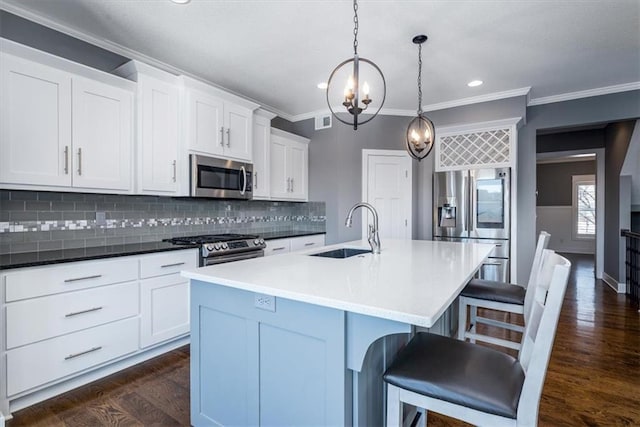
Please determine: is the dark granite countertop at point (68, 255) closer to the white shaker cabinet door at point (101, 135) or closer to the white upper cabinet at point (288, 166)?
the white shaker cabinet door at point (101, 135)

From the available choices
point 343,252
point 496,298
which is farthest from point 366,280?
point 496,298

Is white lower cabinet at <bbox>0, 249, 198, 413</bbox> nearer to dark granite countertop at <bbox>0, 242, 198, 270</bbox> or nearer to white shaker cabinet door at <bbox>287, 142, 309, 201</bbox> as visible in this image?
dark granite countertop at <bbox>0, 242, 198, 270</bbox>

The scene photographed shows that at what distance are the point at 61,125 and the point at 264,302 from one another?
2.07 m

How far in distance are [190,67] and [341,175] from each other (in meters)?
2.31

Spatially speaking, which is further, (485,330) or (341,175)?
(341,175)

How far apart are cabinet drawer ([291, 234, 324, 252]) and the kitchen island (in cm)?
232

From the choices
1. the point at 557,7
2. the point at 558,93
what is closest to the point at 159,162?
the point at 557,7

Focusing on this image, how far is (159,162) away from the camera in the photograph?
2.87 metres

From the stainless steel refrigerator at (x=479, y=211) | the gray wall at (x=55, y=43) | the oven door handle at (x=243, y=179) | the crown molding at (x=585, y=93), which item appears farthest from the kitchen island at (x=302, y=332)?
the crown molding at (x=585, y=93)

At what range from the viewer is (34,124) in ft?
7.02

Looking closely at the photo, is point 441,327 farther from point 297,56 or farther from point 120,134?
point 120,134

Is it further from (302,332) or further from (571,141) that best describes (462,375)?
(571,141)

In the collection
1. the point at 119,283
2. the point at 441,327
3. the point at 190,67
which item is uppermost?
the point at 190,67

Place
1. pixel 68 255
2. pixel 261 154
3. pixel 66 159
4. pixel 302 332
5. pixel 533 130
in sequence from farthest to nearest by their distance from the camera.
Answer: pixel 533 130
pixel 261 154
pixel 66 159
pixel 68 255
pixel 302 332
